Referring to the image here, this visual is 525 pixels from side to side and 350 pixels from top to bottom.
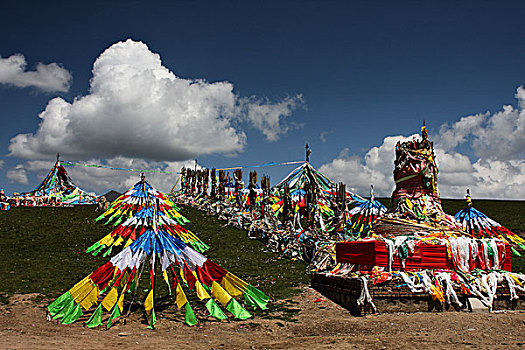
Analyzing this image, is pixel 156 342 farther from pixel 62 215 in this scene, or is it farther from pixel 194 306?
pixel 62 215

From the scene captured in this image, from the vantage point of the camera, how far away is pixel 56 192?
1658 inches

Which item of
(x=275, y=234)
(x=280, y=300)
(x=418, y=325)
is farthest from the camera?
(x=275, y=234)

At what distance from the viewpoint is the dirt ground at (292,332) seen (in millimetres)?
7527

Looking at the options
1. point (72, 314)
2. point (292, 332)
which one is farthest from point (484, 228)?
point (72, 314)

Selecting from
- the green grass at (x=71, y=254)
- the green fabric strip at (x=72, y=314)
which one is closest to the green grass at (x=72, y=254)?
the green grass at (x=71, y=254)

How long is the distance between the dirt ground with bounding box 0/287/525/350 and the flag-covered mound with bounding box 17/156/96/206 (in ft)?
107

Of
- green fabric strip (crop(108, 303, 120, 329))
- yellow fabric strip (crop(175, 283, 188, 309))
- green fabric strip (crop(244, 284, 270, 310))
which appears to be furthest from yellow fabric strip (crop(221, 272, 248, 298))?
green fabric strip (crop(108, 303, 120, 329))

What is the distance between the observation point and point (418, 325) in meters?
9.47

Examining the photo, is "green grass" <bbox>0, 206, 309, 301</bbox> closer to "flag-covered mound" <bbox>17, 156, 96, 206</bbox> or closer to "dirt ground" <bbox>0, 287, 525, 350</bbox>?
"dirt ground" <bbox>0, 287, 525, 350</bbox>

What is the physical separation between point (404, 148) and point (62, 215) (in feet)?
87.8

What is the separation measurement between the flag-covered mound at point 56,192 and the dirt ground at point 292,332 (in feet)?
107

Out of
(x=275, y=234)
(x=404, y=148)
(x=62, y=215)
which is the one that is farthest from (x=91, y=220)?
(x=404, y=148)

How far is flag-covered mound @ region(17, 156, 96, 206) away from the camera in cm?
4059

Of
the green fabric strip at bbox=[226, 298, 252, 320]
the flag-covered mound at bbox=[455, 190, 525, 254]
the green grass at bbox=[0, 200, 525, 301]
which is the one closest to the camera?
the green fabric strip at bbox=[226, 298, 252, 320]
